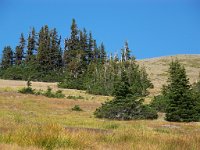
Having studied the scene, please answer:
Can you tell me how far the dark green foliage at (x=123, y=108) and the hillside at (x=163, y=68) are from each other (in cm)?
5540

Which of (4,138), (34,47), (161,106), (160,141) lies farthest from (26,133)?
(34,47)

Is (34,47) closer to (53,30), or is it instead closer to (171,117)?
(53,30)

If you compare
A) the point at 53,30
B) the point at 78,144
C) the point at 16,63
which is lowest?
the point at 78,144

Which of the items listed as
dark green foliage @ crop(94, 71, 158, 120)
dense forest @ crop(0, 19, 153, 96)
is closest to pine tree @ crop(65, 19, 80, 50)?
dense forest @ crop(0, 19, 153, 96)

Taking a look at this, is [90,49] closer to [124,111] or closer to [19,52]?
[19,52]

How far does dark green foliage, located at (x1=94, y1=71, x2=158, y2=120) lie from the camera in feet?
119

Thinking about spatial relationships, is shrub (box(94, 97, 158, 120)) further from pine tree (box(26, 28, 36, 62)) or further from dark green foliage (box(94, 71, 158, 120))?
pine tree (box(26, 28, 36, 62))

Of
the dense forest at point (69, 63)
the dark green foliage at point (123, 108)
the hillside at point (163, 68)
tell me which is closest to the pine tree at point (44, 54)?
the dense forest at point (69, 63)

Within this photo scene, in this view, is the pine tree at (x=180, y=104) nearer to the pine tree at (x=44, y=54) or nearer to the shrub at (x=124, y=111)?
the shrub at (x=124, y=111)

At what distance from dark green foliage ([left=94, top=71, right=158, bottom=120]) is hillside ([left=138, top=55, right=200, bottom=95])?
55402 mm

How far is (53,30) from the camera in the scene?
353 feet

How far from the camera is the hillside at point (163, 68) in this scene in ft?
375

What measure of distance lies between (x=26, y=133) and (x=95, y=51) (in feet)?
336

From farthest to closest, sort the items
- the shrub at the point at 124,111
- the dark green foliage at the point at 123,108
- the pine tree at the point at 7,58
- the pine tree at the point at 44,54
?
the pine tree at the point at 7,58, the pine tree at the point at 44,54, the dark green foliage at the point at 123,108, the shrub at the point at 124,111
